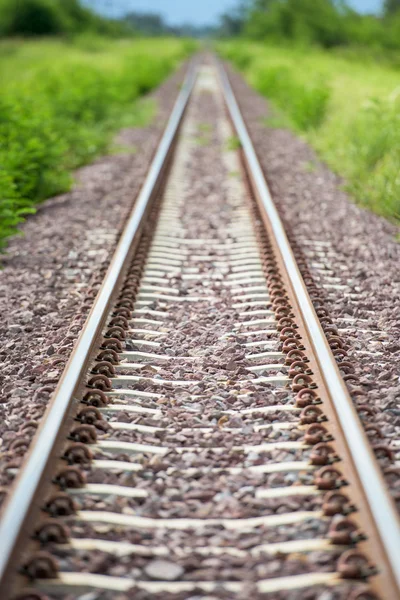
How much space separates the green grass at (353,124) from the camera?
820cm

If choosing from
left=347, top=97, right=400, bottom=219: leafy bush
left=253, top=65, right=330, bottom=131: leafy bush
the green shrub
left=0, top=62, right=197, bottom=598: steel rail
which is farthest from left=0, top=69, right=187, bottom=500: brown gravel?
the green shrub

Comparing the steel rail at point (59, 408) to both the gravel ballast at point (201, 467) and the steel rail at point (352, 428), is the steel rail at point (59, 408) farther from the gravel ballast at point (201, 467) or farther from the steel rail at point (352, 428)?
the steel rail at point (352, 428)

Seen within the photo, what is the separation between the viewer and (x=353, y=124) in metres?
10.8

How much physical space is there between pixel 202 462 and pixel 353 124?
331 inches

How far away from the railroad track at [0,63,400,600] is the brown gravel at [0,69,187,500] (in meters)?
0.24

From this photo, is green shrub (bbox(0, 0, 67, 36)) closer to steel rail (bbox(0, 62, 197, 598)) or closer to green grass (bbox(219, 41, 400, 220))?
green grass (bbox(219, 41, 400, 220))

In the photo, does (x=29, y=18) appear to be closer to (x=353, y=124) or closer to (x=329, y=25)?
(x=329, y=25)

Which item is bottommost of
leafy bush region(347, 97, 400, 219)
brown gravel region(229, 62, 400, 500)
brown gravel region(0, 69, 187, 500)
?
brown gravel region(0, 69, 187, 500)

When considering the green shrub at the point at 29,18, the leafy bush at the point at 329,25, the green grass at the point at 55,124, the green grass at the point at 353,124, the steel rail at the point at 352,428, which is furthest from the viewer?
the green shrub at the point at 29,18

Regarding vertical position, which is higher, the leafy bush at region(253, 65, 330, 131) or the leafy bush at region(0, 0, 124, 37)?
the leafy bush at region(253, 65, 330, 131)

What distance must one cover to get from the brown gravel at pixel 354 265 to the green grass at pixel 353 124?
0.75 feet

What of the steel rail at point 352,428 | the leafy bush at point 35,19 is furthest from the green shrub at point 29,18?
the steel rail at point 352,428

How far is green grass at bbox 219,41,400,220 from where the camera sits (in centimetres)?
820

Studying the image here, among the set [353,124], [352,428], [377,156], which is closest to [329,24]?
[353,124]
